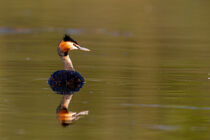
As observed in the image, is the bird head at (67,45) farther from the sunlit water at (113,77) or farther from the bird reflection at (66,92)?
the bird reflection at (66,92)

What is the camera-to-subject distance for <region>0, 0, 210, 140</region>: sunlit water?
35.0 feet

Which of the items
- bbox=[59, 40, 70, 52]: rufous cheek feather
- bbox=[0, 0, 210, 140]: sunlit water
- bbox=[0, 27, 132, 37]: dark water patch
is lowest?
bbox=[0, 27, 132, 37]: dark water patch

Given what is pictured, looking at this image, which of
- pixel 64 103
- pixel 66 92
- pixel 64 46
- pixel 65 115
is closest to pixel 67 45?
pixel 64 46

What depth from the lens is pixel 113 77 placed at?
1630 cm

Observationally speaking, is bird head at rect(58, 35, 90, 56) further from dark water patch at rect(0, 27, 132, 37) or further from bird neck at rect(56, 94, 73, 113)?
dark water patch at rect(0, 27, 132, 37)

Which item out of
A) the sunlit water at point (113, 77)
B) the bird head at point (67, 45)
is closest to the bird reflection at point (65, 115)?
the sunlit water at point (113, 77)

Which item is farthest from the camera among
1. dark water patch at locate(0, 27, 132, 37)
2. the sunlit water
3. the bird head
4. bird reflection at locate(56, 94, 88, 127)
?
dark water patch at locate(0, 27, 132, 37)

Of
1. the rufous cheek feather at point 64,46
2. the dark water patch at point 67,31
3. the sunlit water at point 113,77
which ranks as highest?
the rufous cheek feather at point 64,46

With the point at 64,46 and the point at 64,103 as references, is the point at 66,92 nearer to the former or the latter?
the point at 64,103

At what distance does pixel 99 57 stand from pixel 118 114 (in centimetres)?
906

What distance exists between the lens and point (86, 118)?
11.3 m

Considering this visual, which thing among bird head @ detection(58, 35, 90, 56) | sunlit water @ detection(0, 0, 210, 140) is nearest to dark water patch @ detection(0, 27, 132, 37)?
sunlit water @ detection(0, 0, 210, 140)

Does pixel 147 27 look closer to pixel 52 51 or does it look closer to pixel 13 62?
pixel 52 51

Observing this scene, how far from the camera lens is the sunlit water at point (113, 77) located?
35.0ft
